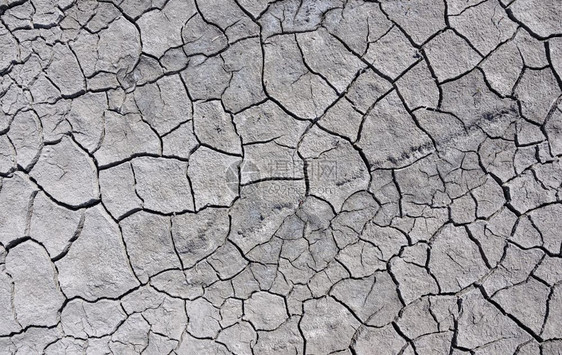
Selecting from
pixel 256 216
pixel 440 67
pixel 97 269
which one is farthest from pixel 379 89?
pixel 97 269

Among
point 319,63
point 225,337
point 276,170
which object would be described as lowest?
point 225,337

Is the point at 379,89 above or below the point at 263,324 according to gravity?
above

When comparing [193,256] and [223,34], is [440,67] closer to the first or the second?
[223,34]

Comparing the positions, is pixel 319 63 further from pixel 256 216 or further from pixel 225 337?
pixel 225 337

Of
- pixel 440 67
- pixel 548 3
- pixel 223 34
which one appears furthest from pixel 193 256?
pixel 548 3

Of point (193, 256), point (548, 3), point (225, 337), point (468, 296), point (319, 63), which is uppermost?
point (548, 3)

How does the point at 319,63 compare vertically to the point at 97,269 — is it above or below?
above
